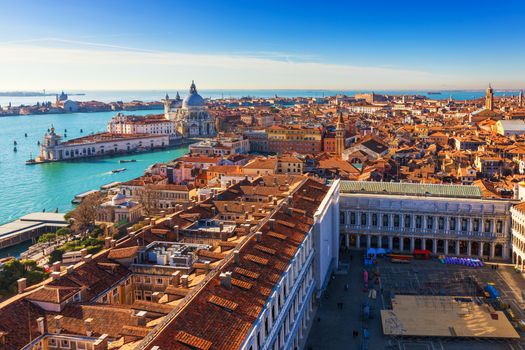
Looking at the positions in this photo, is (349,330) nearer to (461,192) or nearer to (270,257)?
(270,257)

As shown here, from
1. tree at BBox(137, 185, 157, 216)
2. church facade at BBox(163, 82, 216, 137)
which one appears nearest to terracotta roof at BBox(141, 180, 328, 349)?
tree at BBox(137, 185, 157, 216)

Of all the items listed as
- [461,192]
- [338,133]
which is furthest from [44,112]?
[461,192]

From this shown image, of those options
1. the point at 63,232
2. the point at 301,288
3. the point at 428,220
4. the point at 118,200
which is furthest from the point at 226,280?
the point at 118,200

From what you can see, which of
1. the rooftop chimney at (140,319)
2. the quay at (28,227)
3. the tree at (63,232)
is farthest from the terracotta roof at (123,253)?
the quay at (28,227)

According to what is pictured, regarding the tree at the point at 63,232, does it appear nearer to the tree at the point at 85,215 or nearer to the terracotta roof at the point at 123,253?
the tree at the point at 85,215

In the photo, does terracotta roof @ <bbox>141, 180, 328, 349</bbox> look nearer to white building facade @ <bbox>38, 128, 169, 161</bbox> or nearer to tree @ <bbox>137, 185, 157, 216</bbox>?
tree @ <bbox>137, 185, 157, 216</bbox>

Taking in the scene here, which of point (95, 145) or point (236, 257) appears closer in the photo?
point (236, 257)

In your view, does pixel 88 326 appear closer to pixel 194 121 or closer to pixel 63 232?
pixel 63 232
